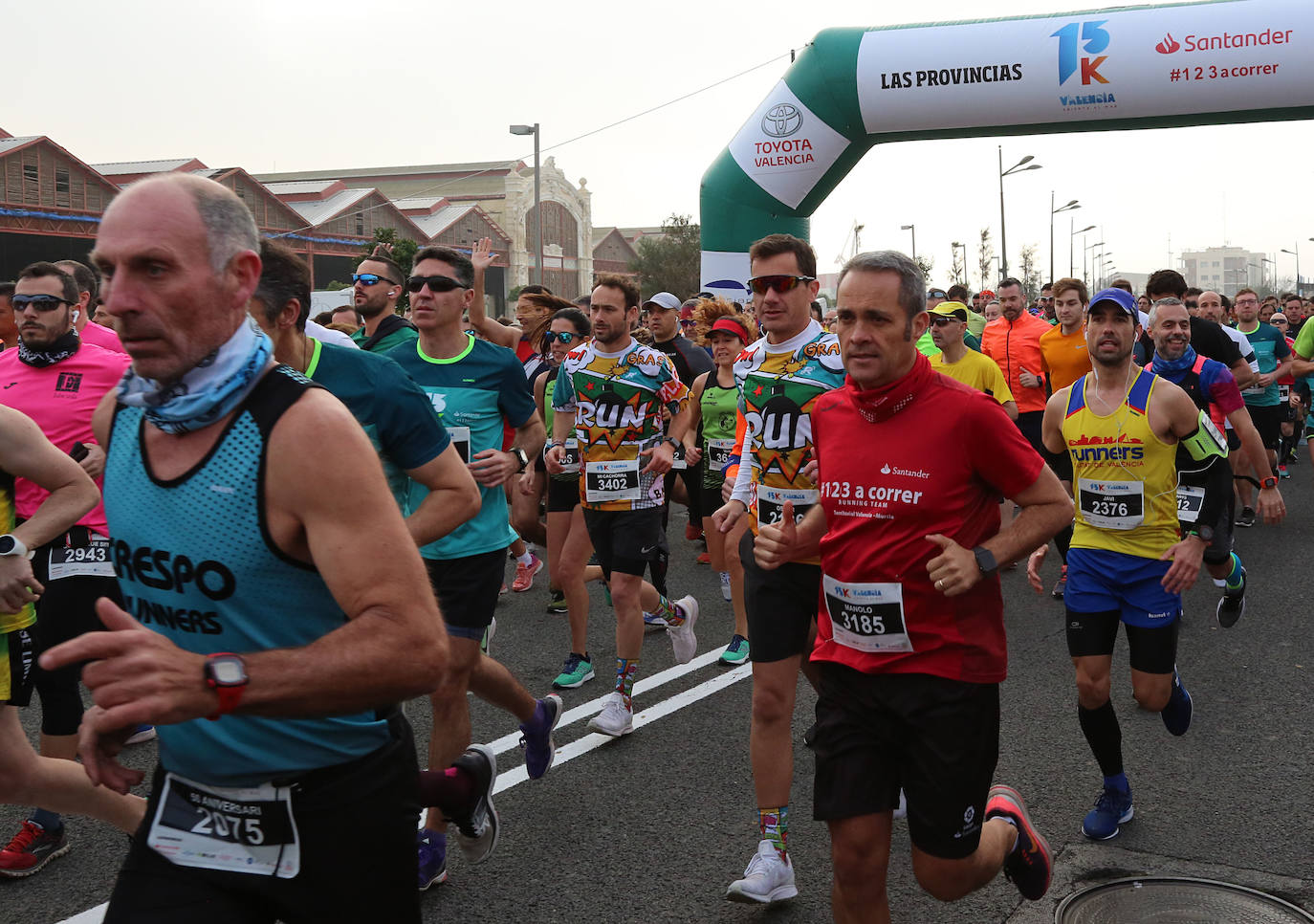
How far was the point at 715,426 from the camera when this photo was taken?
852 centimetres

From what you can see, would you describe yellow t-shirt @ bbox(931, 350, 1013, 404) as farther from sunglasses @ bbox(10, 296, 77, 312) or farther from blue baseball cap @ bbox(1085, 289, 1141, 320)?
sunglasses @ bbox(10, 296, 77, 312)

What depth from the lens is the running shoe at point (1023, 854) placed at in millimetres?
3412

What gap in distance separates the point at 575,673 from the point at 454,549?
6.90 ft

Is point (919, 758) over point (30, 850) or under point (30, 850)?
over

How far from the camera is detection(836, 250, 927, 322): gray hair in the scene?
3250mm

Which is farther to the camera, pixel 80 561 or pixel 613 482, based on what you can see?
pixel 613 482

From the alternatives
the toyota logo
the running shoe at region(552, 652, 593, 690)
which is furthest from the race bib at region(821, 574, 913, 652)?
the toyota logo

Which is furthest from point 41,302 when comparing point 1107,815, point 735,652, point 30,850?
point 1107,815

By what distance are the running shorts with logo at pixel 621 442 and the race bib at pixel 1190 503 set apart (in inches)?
104

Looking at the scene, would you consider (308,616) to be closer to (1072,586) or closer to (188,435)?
(188,435)

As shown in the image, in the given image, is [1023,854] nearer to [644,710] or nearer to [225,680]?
[225,680]

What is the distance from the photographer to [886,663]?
312cm

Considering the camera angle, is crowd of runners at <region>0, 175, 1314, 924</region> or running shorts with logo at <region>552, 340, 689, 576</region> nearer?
crowd of runners at <region>0, 175, 1314, 924</region>

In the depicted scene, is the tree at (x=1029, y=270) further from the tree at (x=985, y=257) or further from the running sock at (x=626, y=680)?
the running sock at (x=626, y=680)
